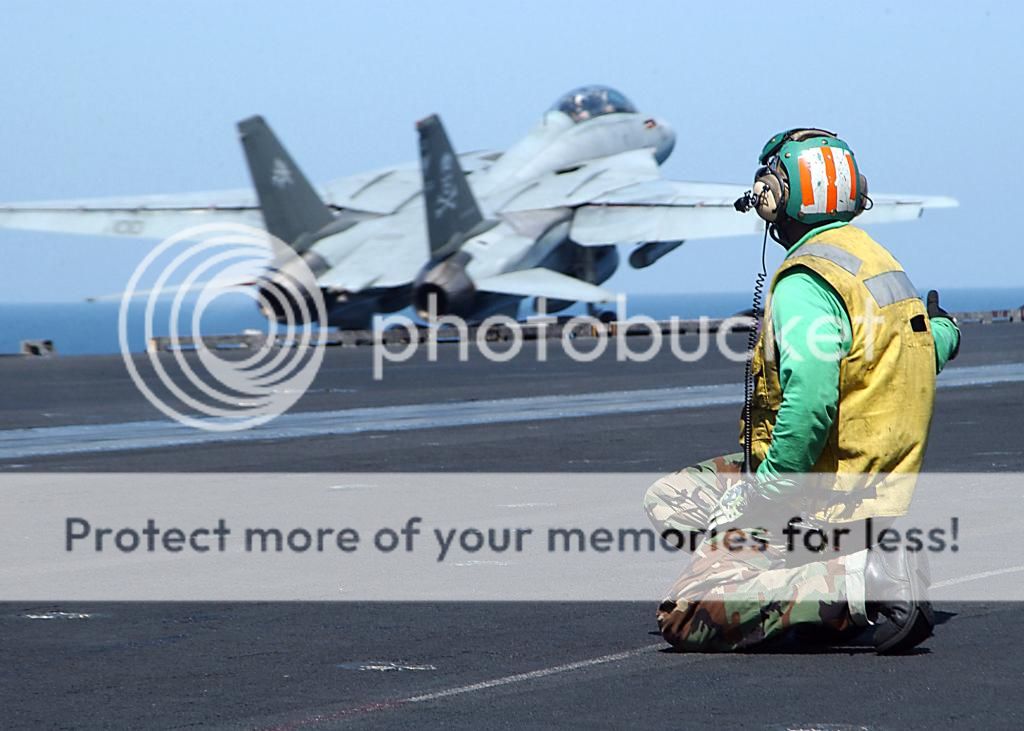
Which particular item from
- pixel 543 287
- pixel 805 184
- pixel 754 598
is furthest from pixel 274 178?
pixel 754 598

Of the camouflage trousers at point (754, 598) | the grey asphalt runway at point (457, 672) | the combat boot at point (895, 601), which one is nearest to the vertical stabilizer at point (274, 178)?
the grey asphalt runway at point (457, 672)

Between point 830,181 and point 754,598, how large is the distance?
5.44 feet

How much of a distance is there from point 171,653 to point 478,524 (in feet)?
13.3

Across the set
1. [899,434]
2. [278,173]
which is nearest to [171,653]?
A: [899,434]

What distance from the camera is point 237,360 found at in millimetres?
34219

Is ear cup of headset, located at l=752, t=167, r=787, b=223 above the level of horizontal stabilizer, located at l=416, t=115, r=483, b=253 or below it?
above

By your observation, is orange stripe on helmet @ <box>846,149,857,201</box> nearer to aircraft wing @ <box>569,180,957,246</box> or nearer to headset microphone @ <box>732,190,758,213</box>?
headset microphone @ <box>732,190,758,213</box>

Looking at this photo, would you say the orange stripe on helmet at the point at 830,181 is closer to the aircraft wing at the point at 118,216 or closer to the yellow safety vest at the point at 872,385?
the yellow safety vest at the point at 872,385

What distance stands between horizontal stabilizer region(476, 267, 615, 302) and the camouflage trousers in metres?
36.9

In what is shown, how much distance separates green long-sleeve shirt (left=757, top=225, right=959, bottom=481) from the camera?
6.09 m

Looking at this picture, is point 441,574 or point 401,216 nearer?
point 441,574

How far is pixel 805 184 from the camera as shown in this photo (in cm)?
652

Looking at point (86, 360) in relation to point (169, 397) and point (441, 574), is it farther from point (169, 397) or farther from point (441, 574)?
point (441, 574)

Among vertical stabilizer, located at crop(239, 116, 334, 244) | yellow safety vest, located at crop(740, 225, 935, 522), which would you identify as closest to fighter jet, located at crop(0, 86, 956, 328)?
vertical stabilizer, located at crop(239, 116, 334, 244)
